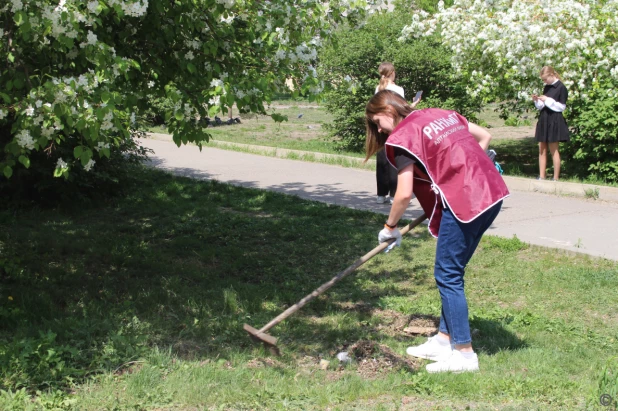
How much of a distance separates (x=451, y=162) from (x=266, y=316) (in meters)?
1.94

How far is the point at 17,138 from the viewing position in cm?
378

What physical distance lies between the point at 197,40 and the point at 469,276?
10.2 ft

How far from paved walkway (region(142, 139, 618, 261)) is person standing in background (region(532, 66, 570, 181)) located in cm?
85

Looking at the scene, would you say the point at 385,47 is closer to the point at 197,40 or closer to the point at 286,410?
the point at 197,40

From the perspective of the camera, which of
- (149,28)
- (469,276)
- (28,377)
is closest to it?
(28,377)

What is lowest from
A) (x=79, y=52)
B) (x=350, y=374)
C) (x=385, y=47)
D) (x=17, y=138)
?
(x=350, y=374)

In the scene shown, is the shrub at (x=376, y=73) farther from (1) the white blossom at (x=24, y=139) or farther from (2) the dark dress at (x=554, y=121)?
(1) the white blossom at (x=24, y=139)

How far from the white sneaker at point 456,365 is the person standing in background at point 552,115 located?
7.16m

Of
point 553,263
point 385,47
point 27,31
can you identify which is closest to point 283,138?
point 385,47

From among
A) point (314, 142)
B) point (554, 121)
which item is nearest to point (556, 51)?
point (554, 121)

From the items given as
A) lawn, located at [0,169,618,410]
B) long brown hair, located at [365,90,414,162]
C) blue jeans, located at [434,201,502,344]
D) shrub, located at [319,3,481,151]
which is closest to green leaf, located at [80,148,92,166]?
lawn, located at [0,169,618,410]

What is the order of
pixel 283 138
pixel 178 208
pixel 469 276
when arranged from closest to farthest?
pixel 469 276 < pixel 178 208 < pixel 283 138

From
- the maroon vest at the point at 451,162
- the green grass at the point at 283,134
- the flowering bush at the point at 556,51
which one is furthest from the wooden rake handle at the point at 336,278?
the green grass at the point at 283,134

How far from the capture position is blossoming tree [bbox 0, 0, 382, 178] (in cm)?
375
